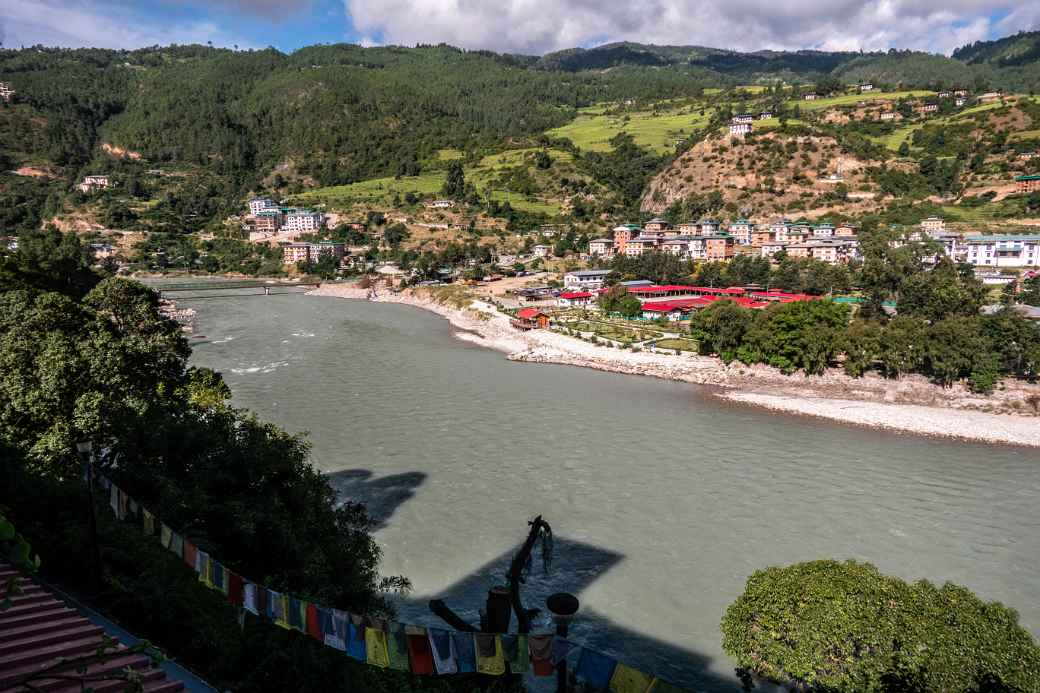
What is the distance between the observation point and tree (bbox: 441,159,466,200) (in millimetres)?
94006

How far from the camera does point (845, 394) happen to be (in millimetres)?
26609

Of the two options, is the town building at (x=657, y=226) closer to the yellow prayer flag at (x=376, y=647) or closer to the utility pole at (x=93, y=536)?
the utility pole at (x=93, y=536)

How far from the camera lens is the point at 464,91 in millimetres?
158875

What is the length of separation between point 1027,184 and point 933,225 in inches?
574

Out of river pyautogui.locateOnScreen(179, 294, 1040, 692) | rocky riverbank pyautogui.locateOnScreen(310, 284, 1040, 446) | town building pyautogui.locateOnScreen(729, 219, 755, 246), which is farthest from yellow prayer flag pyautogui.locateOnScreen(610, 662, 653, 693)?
town building pyautogui.locateOnScreen(729, 219, 755, 246)

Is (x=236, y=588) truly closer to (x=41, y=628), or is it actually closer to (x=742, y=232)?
(x=41, y=628)

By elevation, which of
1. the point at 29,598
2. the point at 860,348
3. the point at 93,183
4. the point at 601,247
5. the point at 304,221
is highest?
the point at 93,183

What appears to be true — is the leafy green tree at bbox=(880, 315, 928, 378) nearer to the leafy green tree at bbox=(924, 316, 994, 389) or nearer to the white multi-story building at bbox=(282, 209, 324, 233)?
the leafy green tree at bbox=(924, 316, 994, 389)

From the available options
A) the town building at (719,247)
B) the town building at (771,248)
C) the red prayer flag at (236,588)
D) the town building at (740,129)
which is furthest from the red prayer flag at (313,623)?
the town building at (740,129)

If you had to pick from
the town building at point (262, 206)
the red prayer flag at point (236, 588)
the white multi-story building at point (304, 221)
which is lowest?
the red prayer flag at point (236, 588)

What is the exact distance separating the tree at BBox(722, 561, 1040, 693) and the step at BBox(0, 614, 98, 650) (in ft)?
26.7

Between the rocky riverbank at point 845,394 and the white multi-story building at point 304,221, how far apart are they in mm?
61082

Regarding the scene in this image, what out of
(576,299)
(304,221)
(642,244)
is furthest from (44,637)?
(304,221)

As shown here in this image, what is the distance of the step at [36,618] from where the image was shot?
3957mm
